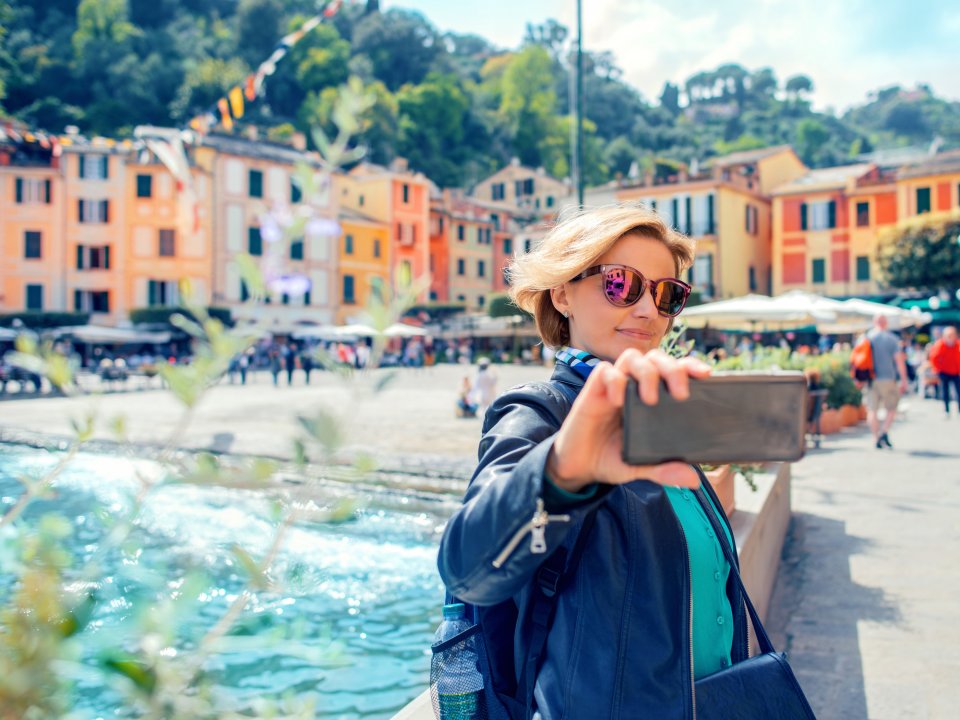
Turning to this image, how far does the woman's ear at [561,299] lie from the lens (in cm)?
178

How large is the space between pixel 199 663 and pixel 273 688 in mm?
3828

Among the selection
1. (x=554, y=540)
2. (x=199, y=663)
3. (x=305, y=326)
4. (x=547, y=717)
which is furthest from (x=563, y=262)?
(x=305, y=326)

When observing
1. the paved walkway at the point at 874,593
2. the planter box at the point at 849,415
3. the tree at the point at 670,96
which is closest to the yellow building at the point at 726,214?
the planter box at the point at 849,415

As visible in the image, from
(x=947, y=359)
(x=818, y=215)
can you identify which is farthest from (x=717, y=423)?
(x=818, y=215)

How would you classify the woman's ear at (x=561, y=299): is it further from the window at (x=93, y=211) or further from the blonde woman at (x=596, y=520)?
the window at (x=93, y=211)

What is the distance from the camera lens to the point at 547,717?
1361mm

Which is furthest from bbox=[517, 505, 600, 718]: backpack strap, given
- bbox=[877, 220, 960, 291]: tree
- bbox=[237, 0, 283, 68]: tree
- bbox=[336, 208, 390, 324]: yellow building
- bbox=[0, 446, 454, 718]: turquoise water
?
bbox=[237, 0, 283, 68]: tree

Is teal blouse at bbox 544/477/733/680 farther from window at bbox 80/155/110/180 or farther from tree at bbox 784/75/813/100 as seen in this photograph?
tree at bbox 784/75/813/100

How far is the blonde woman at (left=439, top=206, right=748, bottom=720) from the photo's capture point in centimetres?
113

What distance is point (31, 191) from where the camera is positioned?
Answer: 42.5m

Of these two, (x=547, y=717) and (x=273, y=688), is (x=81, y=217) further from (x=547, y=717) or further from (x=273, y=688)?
(x=547, y=717)

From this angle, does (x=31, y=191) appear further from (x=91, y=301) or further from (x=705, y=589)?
(x=705, y=589)

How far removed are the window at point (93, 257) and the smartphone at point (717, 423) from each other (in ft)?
153

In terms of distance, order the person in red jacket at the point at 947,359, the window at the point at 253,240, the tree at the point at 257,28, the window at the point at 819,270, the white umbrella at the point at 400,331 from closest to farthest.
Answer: the white umbrella at the point at 400,331, the person in red jacket at the point at 947,359, the window at the point at 819,270, the window at the point at 253,240, the tree at the point at 257,28
